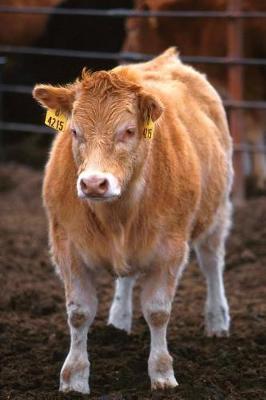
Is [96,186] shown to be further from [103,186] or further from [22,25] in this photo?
[22,25]

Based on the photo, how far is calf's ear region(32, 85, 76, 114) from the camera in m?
4.94

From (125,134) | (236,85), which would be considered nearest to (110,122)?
(125,134)

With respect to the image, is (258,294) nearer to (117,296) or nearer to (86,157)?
(117,296)

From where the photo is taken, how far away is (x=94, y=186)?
4.38m

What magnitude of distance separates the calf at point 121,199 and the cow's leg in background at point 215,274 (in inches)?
29.5

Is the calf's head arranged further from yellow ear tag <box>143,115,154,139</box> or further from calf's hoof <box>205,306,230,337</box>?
calf's hoof <box>205,306,230,337</box>

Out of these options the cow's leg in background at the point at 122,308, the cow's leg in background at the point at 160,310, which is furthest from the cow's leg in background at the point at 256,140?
the cow's leg in background at the point at 160,310

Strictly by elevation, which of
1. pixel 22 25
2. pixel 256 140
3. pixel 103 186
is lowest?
pixel 256 140

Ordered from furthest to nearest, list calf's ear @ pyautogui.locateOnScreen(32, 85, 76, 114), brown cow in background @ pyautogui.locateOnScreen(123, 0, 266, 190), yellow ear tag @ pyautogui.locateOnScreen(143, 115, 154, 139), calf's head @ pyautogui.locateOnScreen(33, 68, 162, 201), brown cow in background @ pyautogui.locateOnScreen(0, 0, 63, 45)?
brown cow in background @ pyautogui.locateOnScreen(0, 0, 63, 45)
brown cow in background @ pyautogui.locateOnScreen(123, 0, 266, 190)
calf's ear @ pyautogui.locateOnScreen(32, 85, 76, 114)
yellow ear tag @ pyautogui.locateOnScreen(143, 115, 154, 139)
calf's head @ pyautogui.locateOnScreen(33, 68, 162, 201)

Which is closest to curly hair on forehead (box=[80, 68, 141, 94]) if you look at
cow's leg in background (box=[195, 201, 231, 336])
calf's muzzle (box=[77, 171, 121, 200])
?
calf's muzzle (box=[77, 171, 121, 200])

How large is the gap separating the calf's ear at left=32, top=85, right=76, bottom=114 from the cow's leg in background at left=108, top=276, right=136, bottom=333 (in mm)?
1449

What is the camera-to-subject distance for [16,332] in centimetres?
597

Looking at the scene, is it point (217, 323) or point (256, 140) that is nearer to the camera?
point (217, 323)

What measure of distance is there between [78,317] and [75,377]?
29cm
